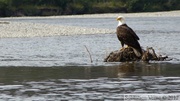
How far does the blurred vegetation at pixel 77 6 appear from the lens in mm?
118188

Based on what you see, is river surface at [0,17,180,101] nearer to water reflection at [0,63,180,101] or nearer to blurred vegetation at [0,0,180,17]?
water reflection at [0,63,180,101]

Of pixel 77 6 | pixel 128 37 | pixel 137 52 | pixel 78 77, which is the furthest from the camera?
pixel 77 6

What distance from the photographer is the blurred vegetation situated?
388ft

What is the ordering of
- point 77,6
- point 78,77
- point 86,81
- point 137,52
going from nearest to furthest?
point 86,81 < point 78,77 < point 137,52 < point 77,6

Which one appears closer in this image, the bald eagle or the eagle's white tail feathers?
the bald eagle

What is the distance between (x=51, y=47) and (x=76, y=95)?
2094 centimetres

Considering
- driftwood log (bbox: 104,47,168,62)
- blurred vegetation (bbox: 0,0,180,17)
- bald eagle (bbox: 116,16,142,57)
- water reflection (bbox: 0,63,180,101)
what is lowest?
water reflection (bbox: 0,63,180,101)

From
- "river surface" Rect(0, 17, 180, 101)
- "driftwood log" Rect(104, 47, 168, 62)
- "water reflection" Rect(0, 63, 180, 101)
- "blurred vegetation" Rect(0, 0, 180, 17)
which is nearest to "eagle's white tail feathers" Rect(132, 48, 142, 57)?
Answer: "driftwood log" Rect(104, 47, 168, 62)

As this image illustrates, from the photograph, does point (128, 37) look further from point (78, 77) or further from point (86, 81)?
point (86, 81)

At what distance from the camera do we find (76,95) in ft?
53.4

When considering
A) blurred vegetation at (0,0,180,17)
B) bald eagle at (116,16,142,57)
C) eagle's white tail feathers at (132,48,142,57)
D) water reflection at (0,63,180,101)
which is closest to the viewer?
water reflection at (0,63,180,101)

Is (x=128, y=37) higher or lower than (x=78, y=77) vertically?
higher

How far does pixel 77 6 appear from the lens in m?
125

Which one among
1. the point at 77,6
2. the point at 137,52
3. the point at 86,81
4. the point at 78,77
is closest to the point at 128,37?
the point at 137,52
